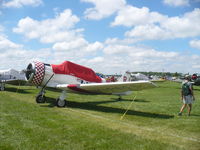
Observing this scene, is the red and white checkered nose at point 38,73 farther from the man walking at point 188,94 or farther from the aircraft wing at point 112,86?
the man walking at point 188,94

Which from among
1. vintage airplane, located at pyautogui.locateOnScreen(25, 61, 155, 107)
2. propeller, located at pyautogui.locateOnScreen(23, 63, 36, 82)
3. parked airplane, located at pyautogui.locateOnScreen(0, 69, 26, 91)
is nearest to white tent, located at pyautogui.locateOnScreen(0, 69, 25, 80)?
parked airplane, located at pyautogui.locateOnScreen(0, 69, 26, 91)

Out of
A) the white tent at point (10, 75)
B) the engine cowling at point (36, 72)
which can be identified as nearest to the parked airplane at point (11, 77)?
the white tent at point (10, 75)

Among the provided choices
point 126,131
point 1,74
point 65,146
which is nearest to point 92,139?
point 65,146

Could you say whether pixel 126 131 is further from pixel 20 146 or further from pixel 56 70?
pixel 56 70

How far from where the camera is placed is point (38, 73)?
10094 millimetres

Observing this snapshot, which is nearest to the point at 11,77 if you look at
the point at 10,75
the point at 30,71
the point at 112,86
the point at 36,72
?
the point at 10,75

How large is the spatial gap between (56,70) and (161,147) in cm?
736

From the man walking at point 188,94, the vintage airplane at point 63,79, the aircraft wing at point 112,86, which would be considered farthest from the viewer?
the vintage airplane at point 63,79

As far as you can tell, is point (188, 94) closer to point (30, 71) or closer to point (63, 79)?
point (63, 79)

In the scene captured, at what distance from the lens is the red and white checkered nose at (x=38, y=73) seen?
10.1 metres

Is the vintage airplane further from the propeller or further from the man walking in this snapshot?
the man walking

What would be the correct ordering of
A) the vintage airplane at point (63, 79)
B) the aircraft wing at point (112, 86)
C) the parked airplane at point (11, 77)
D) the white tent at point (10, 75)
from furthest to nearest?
the white tent at point (10, 75) < the parked airplane at point (11, 77) < the vintage airplane at point (63, 79) < the aircraft wing at point (112, 86)

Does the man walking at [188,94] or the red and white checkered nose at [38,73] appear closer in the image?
the man walking at [188,94]

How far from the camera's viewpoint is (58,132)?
197 inches
